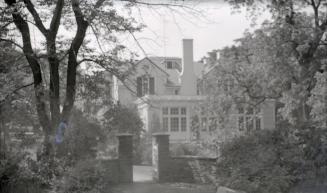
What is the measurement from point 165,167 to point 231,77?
8.88 m

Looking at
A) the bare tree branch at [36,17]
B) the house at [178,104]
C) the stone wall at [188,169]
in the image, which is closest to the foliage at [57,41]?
the bare tree branch at [36,17]

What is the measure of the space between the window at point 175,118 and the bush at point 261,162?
2424 centimetres

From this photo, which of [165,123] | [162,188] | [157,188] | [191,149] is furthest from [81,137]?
[165,123]

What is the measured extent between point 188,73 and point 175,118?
526 centimetres

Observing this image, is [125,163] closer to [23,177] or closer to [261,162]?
[23,177]

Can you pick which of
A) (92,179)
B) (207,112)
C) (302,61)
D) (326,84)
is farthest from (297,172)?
(207,112)

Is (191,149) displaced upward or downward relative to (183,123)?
downward

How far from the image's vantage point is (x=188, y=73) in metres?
42.4

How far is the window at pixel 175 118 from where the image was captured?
126 feet

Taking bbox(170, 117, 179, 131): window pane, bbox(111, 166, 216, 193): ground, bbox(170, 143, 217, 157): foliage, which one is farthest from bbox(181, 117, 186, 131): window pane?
bbox(111, 166, 216, 193): ground

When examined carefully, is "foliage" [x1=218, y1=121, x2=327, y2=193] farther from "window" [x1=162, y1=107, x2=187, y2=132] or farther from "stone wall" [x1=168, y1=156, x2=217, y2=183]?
"window" [x1=162, y1=107, x2=187, y2=132]

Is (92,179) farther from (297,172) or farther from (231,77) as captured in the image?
(231,77)

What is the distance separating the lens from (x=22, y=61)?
1399cm

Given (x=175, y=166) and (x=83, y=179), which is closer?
(x=83, y=179)
